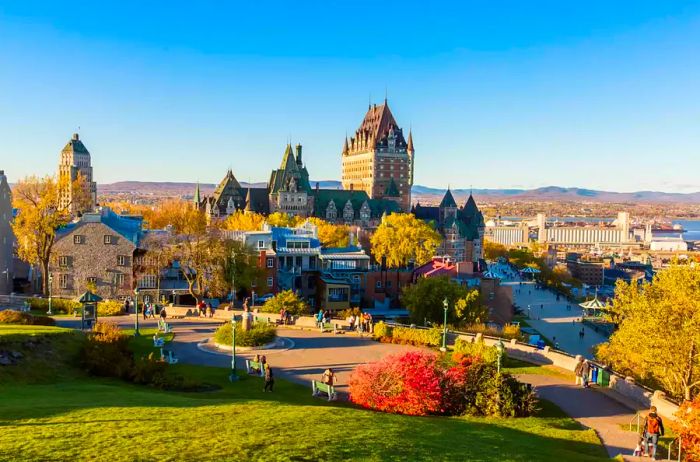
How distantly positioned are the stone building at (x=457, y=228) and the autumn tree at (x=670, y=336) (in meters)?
91.0

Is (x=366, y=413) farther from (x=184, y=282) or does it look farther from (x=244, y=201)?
(x=244, y=201)

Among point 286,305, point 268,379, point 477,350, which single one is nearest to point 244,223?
point 286,305

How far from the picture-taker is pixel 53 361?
26.5 m

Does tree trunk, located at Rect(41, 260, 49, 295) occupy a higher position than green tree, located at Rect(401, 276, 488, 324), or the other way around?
tree trunk, located at Rect(41, 260, 49, 295)

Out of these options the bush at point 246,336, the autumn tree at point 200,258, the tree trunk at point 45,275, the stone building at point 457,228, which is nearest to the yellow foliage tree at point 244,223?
the autumn tree at point 200,258

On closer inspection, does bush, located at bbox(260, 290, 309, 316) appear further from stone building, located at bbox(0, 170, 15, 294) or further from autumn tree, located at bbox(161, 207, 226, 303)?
stone building, located at bbox(0, 170, 15, 294)

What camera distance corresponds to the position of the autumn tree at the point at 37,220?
52312mm

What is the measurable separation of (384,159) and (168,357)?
129752 millimetres

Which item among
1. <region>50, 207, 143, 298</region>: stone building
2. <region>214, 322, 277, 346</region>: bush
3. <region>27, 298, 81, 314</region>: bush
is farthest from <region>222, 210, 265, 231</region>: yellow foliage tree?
<region>214, 322, 277, 346</region>: bush

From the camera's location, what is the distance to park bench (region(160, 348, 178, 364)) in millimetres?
30242

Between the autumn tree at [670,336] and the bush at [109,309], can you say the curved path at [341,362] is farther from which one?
the autumn tree at [670,336]

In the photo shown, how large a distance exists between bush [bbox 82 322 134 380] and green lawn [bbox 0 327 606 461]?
8.14ft

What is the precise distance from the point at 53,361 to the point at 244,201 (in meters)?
97.9

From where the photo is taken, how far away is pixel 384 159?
157000 millimetres
